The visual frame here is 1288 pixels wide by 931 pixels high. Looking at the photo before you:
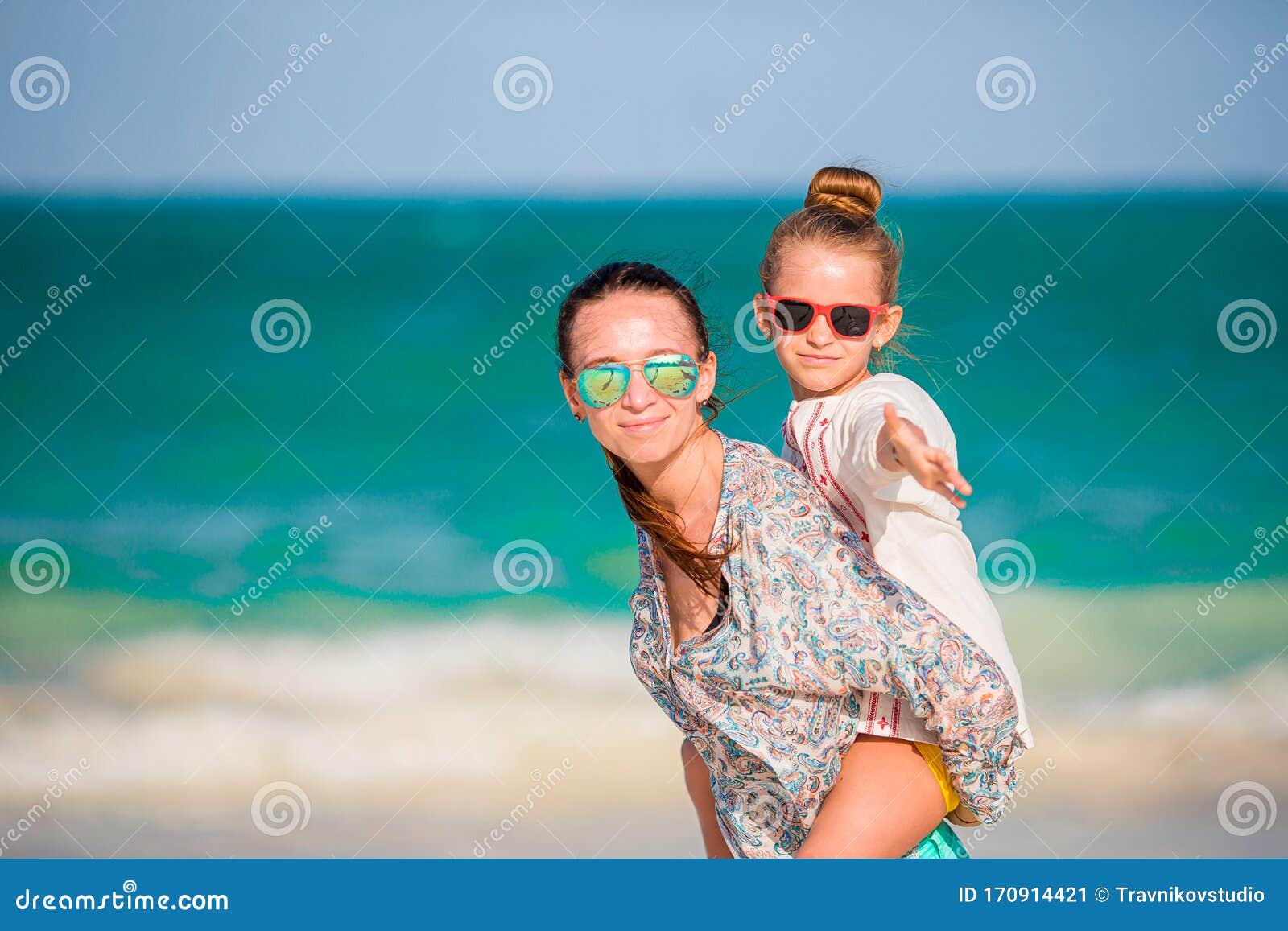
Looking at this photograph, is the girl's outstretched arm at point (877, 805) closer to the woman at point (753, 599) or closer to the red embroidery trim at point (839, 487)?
the woman at point (753, 599)

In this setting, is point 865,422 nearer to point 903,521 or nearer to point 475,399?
point 903,521

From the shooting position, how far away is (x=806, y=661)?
299 cm

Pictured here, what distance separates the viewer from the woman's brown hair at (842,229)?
3.48 m

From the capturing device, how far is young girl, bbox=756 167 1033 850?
122 inches

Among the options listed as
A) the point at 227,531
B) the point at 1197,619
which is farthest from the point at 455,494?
the point at 1197,619

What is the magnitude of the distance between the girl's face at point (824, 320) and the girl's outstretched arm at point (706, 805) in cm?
93

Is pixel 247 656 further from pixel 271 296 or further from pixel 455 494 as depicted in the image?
pixel 271 296

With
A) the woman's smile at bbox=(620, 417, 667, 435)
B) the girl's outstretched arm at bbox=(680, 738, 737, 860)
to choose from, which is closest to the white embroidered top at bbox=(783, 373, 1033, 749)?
the woman's smile at bbox=(620, 417, 667, 435)

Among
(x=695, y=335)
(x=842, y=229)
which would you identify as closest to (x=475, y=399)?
(x=842, y=229)

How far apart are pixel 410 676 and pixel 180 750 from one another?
141cm

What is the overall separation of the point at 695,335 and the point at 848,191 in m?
0.75

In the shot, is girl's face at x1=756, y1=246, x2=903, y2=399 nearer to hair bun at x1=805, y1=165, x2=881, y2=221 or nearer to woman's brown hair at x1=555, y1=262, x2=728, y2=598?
hair bun at x1=805, y1=165, x2=881, y2=221

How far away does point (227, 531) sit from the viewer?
11203 millimetres

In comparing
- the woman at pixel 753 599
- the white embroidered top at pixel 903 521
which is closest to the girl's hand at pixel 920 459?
the white embroidered top at pixel 903 521
